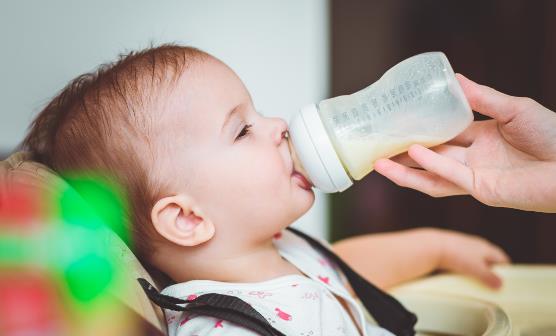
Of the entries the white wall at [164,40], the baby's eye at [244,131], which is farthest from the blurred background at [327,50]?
the baby's eye at [244,131]

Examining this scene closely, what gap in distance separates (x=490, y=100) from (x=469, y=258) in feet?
1.63

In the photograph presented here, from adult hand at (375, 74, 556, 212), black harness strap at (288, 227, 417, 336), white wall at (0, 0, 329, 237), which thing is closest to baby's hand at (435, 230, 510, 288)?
black harness strap at (288, 227, 417, 336)

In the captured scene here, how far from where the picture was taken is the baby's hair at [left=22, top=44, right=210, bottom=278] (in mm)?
786

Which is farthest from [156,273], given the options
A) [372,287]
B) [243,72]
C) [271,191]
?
[243,72]

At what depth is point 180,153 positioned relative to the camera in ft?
2.62

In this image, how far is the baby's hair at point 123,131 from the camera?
2.58 feet

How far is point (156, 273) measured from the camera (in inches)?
34.9

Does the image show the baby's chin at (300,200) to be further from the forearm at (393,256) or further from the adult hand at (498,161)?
the forearm at (393,256)

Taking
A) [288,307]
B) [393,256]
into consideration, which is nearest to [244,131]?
[288,307]

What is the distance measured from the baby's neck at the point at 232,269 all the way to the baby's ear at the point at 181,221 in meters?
0.05

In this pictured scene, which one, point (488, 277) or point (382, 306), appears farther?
point (488, 277)

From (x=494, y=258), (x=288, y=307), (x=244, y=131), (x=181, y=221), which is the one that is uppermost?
(x=244, y=131)

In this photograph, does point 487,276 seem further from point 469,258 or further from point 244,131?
point 244,131

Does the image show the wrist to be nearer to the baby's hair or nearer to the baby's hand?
the baby's hand
